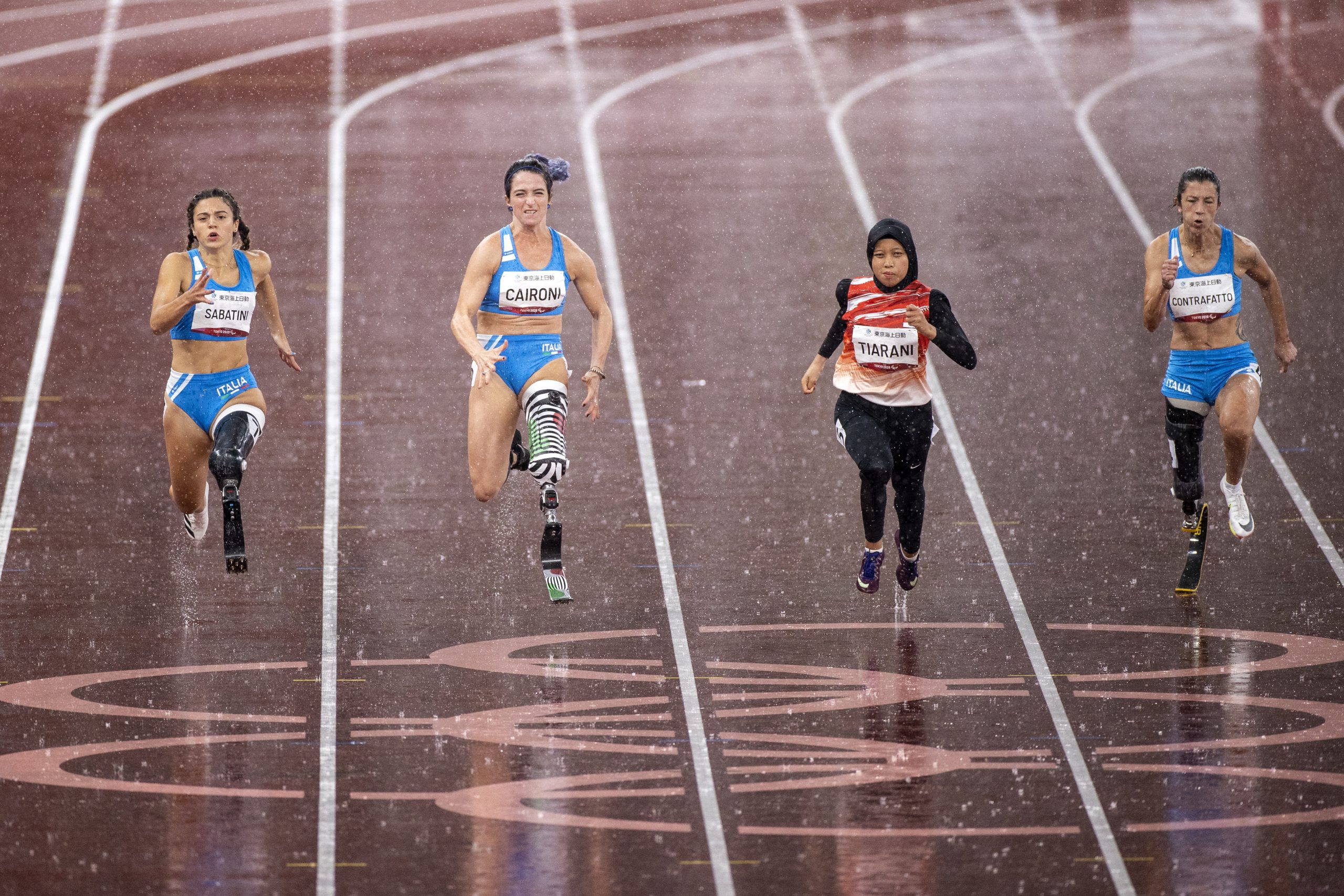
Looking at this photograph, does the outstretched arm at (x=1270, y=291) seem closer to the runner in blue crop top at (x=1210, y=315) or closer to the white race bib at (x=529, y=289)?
the runner in blue crop top at (x=1210, y=315)

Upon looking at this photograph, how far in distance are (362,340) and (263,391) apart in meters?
1.05

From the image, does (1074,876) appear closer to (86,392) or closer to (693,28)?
(86,392)

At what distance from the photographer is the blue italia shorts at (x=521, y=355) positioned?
Result: 10180mm

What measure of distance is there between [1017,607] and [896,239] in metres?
2.11

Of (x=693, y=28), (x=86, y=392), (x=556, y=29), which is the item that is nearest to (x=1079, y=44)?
(x=693, y=28)

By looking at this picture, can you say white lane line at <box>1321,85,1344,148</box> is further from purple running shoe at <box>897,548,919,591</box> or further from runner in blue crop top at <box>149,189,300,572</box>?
runner in blue crop top at <box>149,189,300,572</box>

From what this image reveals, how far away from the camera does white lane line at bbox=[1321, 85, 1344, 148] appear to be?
1977cm

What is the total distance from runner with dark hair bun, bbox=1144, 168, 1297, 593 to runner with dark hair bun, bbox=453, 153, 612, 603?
2.77m

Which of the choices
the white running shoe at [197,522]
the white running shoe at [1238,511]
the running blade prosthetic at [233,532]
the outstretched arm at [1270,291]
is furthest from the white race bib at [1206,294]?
the white running shoe at [197,522]

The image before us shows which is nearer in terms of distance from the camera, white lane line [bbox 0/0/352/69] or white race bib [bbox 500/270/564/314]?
white race bib [bbox 500/270/564/314]

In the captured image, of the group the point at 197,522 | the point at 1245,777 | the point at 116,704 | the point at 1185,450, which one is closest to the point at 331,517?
the point at 197,522

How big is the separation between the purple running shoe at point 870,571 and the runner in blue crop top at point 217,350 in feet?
9.70

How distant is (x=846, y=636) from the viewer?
10.3 meters

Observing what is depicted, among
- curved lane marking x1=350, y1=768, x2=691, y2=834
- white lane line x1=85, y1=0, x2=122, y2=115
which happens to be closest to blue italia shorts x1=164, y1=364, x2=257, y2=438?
curved lane marking x1=350, y1=768, x2=691, y2=834
